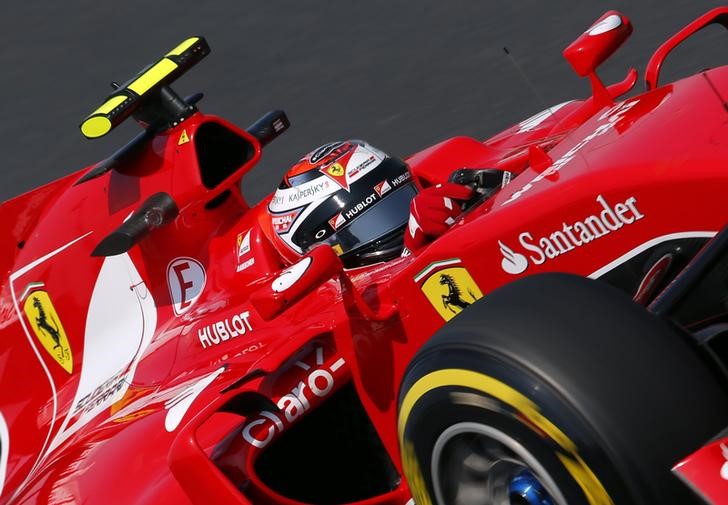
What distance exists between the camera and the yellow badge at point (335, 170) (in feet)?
14.5

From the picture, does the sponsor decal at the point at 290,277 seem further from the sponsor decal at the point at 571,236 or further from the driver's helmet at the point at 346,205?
the driver's helmet at the point at 346,205

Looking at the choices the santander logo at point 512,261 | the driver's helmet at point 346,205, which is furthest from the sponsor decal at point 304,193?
the santander logo at point 512,261

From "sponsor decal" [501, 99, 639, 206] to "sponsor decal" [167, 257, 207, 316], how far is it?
1.85 m

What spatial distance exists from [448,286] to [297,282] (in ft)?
1.52

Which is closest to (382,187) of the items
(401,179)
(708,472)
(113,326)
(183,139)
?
(401,179)

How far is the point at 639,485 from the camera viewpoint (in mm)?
2301

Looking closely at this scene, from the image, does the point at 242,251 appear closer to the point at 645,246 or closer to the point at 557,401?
the point at 645,246

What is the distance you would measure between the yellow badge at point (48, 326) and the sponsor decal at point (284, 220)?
1.25m

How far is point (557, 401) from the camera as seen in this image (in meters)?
2.39

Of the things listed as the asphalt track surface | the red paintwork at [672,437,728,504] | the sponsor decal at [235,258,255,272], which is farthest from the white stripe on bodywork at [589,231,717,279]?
the asphalt track surface

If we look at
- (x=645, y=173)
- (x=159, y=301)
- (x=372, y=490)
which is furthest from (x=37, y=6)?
(x=645, y=173)

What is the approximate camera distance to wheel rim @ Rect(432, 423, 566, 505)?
102 inches

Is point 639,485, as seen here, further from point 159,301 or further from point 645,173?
point 159,301

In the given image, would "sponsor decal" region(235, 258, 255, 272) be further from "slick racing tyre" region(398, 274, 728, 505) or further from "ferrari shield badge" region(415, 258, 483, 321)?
"slick racing tyre" region(398, 274, 728, 505)
